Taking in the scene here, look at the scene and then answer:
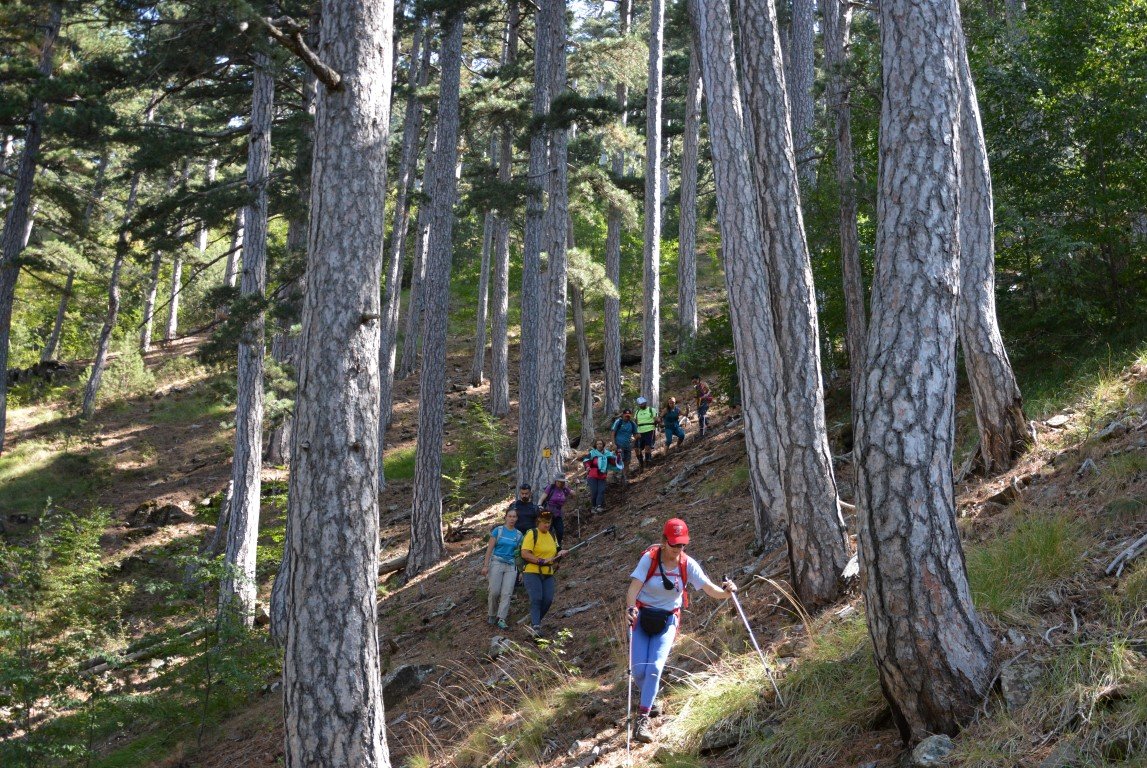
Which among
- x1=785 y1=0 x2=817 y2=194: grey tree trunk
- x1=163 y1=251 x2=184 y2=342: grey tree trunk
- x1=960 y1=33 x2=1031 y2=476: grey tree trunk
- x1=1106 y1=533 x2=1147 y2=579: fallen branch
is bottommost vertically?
x1=1106 y1=533 x2=1147 y2=579: fallen branch

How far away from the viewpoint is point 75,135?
699 inches

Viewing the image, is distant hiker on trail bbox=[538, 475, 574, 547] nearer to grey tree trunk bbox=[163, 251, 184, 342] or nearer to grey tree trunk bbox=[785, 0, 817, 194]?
grey tree trunk bbox=[785, 0, 817, 194]

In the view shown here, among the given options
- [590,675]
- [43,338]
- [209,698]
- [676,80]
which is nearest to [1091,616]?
[590,675]

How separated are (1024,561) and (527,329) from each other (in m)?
12.6

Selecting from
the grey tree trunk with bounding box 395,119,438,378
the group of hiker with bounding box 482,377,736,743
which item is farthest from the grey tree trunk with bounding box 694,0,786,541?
the grey tree trunk with bounding box 395,119,438,378

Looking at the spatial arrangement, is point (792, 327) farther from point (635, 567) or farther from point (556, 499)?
point (556, 499)

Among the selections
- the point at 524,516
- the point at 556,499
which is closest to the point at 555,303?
the point at 556,499

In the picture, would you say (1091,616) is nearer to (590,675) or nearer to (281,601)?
(590,675)

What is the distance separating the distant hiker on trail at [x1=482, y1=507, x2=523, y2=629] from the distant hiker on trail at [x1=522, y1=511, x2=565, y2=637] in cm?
77

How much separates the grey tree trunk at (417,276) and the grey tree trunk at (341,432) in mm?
18397

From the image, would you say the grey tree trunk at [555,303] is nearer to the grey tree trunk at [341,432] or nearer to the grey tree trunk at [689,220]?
the grey tree trunk at [689,220]

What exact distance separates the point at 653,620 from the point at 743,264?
175 inches

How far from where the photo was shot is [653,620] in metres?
6.67

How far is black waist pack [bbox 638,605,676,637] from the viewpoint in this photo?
21.9ft
